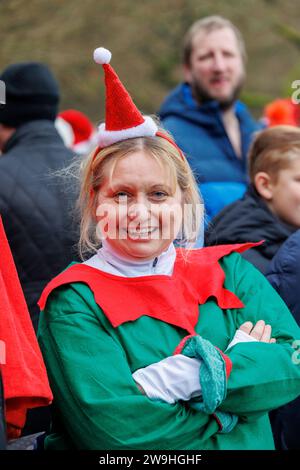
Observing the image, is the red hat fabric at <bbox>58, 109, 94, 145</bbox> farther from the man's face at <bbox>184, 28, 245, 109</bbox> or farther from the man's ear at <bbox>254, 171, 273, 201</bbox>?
the man's ear at <bbox>254, 171, 273, 201</bbox>

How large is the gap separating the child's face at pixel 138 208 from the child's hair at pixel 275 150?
0.91 meters

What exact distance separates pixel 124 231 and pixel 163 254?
0.15m

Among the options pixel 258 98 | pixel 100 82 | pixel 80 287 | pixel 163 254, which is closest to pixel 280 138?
pixel 163 254

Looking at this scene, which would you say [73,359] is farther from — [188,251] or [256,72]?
[256,72]

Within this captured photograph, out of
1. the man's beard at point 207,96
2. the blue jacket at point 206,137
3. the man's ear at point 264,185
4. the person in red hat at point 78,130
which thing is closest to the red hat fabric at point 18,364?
the man's ear at point 264,185

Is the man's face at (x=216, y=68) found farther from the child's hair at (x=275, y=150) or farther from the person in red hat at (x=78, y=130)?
the person in red hat at (x=78, y=130)

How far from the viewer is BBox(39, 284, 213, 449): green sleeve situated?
6.88 feet

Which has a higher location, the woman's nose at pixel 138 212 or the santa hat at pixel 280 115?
the santa hat at pixel 280 115

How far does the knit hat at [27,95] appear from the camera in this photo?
12.3ft

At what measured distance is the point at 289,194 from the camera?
312 centimetres

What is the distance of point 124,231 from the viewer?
2.32 metres

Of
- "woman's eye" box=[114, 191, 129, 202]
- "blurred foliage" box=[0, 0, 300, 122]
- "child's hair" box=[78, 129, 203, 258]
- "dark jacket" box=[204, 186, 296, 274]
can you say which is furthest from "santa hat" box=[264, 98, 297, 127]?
"woman's eye" box=[114, 191, 129, 202]

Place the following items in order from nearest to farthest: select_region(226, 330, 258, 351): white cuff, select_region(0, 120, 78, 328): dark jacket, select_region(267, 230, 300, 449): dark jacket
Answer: select_region(226, 330, 258, 351): white cuff → select_region(267, 230, 300, 449): dark jacket → select_region(0, 120, 78, 328): dark jacket

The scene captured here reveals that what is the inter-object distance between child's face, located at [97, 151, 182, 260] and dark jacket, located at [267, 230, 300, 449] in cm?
51
